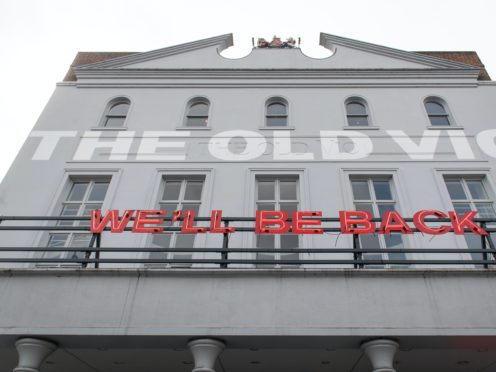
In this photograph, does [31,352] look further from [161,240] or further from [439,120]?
[439,120]

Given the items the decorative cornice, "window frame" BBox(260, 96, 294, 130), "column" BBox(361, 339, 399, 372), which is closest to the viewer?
"column" BBox(361, 339, 399, 372)

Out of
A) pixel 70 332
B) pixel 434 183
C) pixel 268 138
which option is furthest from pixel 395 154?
pixel 70 332

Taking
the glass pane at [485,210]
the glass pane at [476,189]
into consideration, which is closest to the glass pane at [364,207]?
the glass pane at [485,210]

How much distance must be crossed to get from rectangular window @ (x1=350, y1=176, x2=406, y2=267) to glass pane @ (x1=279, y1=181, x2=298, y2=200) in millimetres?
1748

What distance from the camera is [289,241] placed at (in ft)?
34.9

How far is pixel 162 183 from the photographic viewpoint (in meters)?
11.8

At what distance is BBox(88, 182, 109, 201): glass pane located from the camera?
1169 centimetres

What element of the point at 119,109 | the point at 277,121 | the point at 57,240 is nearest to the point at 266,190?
the point at 277,121

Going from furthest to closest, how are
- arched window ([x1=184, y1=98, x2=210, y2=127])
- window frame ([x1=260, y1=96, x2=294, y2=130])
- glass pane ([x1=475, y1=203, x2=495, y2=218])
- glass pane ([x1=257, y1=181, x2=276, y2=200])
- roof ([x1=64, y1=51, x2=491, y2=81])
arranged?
roof ([x1=64, y1=51, x2=491, y2=81]) → arched window ([x1=184, y1=98, x2=210, y2=127]) → window frame ([x1=260, y1=96, x2=294, y2=130]) → glass pane ([x1=257, y1=181, x2=276, y2=200]) → glass pane ([x1=475, y1=203, x2=495, y2=218])

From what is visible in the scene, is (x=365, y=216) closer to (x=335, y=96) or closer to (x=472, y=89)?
(x=335, y=96)

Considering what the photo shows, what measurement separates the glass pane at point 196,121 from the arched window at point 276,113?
2164 mm

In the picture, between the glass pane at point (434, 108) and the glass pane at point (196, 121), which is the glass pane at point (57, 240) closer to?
the glass pane at point (196, 121)

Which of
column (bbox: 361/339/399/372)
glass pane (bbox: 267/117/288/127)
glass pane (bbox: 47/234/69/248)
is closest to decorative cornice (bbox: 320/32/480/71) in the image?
glass pane (bbox: 267/117/288/127)

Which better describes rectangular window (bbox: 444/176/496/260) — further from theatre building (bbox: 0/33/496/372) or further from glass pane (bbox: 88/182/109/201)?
glass pane (bbox: 88/182/109/201)
